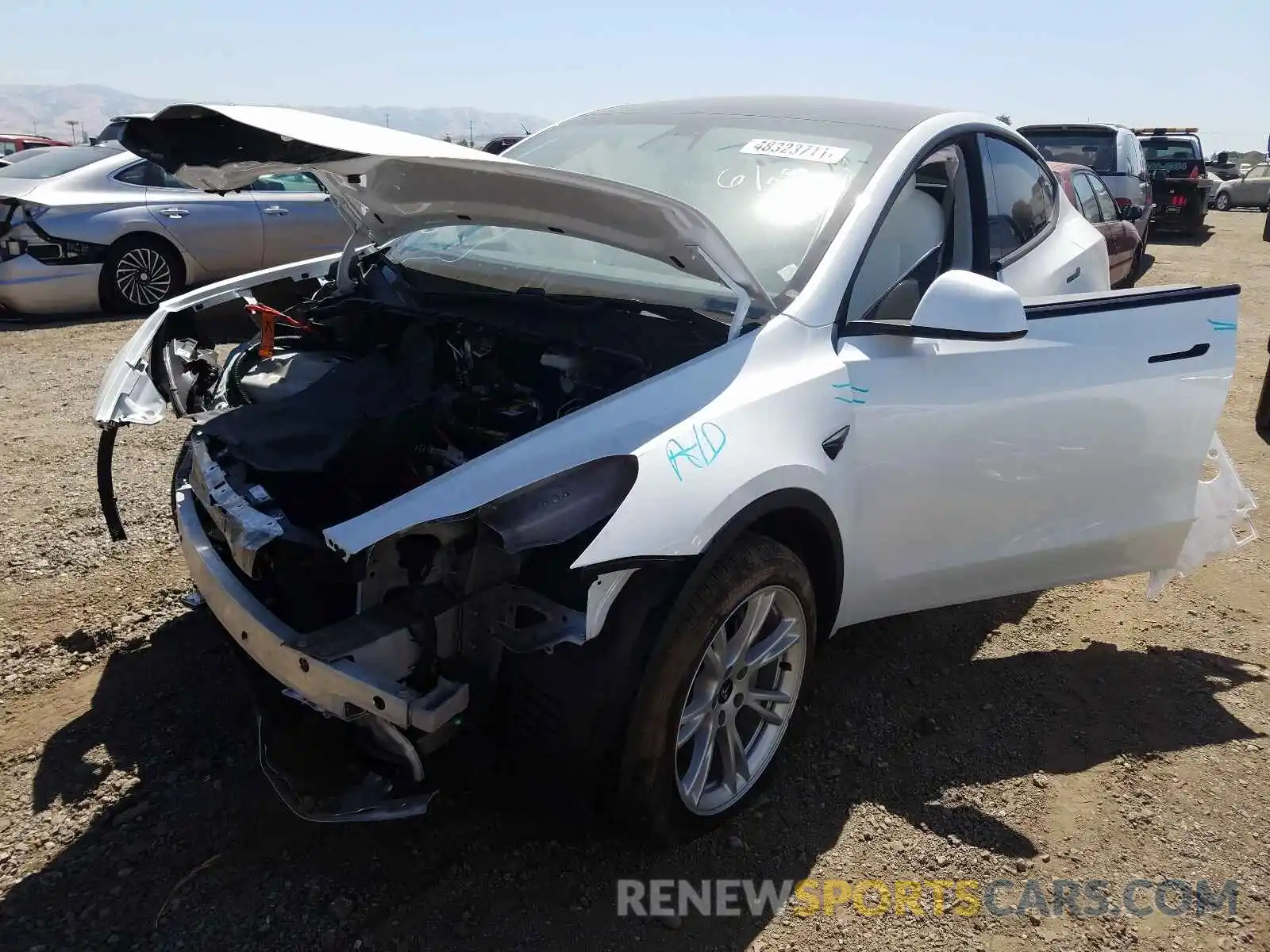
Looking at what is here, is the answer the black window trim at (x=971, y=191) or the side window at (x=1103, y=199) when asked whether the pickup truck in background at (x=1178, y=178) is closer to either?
the side window at (x=1103, y=199)

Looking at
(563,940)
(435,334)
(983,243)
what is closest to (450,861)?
(563,940)

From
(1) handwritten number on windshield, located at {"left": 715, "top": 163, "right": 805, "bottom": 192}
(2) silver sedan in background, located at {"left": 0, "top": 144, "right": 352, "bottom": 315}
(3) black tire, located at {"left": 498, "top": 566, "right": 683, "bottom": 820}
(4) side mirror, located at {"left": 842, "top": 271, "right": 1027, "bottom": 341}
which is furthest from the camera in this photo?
(2) silver sedan in background, located at {"left": 0, "top": 144, "right": 352, "bottom": 315}

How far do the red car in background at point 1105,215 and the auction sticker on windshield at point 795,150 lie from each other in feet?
Result: 18.8

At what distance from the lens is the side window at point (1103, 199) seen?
863cm

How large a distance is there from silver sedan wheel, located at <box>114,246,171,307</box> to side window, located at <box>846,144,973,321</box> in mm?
7274

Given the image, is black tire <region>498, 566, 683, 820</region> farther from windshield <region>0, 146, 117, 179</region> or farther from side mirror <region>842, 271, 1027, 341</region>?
windshield <region>0, 146, 117, 179</region>

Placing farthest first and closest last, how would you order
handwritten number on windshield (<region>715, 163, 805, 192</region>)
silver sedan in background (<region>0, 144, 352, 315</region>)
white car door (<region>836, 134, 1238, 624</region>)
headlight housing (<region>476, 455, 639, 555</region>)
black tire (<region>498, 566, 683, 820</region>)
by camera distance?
1. silver sedan in background (<region>0, 144, 352, 315</region>)
2. handwritten number on windshield (<region>715, 163, 805, 192</region>)
3. white car door (<region>836, 134, 1238, 624</region>)
4. black tire (<region>498, 566, 683, 820</region>)
5. headlight housing (<region>476, 455, 639, 555</region>)

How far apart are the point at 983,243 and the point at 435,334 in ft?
6.29

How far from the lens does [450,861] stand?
2.38m

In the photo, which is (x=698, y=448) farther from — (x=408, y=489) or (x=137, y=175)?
(x=137, y=175)

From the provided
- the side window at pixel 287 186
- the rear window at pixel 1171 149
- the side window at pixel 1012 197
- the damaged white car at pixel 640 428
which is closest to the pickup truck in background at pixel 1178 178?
the rear window at pixel 1171 149

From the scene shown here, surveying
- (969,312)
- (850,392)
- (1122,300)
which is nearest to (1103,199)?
(1122,300)

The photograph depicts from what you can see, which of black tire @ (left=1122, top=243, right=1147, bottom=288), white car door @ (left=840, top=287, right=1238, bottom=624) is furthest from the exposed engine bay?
black tire @ (left=1122, top=243, right=1147, bottom=288)

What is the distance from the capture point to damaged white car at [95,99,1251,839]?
2088 millimetres
